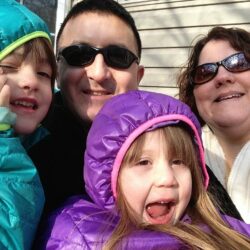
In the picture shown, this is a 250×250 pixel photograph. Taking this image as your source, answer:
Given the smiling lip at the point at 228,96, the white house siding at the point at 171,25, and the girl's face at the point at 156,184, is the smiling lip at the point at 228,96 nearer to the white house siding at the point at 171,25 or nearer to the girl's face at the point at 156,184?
the girl's face at the point at 156,184

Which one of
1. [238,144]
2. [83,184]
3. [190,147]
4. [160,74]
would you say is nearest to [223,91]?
[238,144]

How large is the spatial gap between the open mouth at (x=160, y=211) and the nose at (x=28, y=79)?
0.62 meters

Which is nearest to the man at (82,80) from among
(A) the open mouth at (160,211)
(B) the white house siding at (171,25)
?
(A) the open mouth at (160,211)

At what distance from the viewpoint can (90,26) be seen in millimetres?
1929

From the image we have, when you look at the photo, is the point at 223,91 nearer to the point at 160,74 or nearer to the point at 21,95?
the point at 21,95

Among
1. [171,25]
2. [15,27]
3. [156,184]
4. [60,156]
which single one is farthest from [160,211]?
[171,25]

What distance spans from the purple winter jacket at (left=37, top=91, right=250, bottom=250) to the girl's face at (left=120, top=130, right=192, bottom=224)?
0.16 feet

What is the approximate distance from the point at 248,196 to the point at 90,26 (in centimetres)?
114

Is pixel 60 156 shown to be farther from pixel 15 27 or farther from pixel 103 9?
pixel 103 9

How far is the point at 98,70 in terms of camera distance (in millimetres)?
1872

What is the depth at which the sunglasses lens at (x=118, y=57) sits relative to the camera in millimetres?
1885

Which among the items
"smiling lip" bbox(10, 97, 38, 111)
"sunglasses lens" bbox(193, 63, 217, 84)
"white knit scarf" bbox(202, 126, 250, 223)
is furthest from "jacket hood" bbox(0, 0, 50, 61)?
"white knit scarf" bbox(202, 126, 250, 223)

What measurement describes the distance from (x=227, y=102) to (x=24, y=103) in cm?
114

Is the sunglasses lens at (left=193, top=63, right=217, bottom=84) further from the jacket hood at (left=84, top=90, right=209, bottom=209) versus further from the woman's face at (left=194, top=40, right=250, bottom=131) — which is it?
the jacket hood at (left=84, top=90, right=209, bottom=209)
